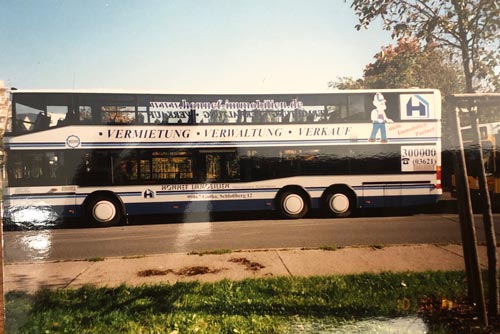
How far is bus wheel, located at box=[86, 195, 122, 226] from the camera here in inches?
111

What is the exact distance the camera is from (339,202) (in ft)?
9.36

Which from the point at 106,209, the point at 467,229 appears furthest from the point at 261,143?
the point at 467,229

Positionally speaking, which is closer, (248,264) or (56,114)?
(56,114)

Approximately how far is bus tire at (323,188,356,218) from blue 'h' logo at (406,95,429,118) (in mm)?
901

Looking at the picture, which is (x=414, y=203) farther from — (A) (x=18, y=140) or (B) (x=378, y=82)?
→ (A) (x=18, y=140)

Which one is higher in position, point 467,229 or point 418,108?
point 418,108

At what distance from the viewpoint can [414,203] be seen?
2863mm

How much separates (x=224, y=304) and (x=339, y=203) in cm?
132

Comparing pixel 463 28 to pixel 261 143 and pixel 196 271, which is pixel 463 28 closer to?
pixel 261 143

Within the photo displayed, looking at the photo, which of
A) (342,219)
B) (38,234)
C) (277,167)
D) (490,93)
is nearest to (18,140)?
(38,234)

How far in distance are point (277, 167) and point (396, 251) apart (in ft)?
4.14

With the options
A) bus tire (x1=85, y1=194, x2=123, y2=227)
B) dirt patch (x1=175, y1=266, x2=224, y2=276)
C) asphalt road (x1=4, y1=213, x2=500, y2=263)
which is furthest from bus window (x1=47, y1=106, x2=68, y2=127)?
dirt patch (x1=175, y1=266, x2=224, y2=276)

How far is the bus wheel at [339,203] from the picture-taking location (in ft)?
8.97

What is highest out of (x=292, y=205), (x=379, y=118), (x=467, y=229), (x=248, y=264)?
(x=379, y=118)
